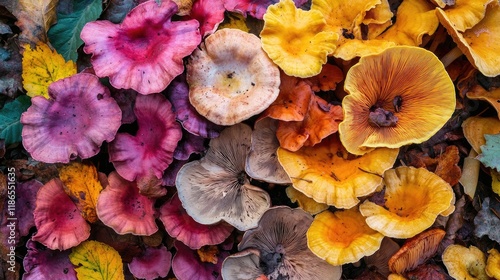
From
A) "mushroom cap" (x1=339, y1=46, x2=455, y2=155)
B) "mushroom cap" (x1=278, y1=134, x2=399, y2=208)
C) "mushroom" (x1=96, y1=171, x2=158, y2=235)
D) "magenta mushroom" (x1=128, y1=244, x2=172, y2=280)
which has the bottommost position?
"magenta mushroom" (x1=128, y1=244, x2=172, y2=280)

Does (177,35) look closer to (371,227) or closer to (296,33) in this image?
(296,33)

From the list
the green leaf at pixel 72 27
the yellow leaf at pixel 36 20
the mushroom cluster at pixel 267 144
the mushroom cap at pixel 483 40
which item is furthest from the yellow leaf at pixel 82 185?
the mushroom cap at pixel 483 40

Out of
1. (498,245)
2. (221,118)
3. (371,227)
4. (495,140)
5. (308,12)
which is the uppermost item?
(308,12)

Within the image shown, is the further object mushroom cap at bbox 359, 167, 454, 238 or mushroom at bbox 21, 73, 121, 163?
mushroom at bbox 21, 73, 121, 163

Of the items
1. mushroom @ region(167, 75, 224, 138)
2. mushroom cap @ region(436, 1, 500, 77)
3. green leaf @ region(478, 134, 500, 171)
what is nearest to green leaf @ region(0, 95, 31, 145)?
mushroom @ region(167, 75, 224, 138)

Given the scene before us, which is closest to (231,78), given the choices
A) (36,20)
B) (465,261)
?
(36,20)

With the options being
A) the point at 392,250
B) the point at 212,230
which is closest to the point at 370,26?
the point at 392,250

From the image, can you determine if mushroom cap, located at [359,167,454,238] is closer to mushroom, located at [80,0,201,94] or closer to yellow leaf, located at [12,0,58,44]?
mushroom, located at [80,0,201,94]

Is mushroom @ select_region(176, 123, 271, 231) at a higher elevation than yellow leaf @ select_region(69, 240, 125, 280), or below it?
higher
